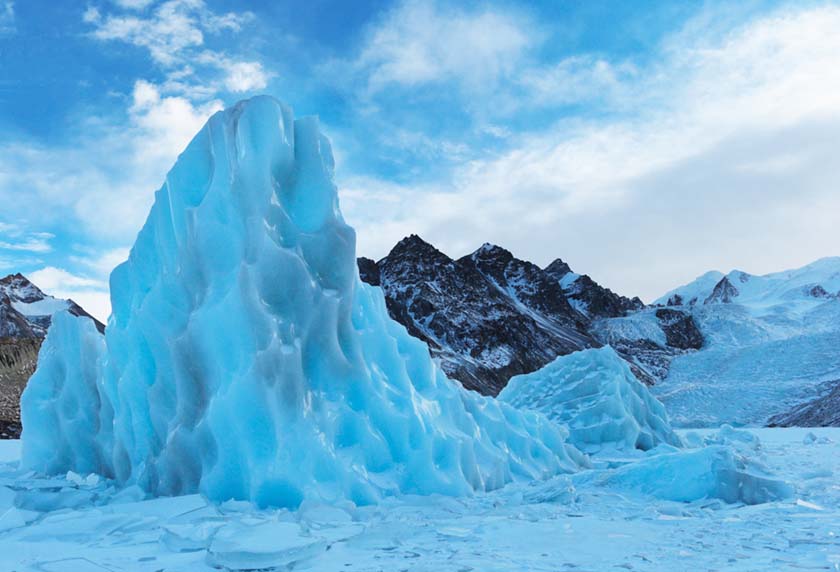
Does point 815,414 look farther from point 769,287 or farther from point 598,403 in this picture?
point 769,287

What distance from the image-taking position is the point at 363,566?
4395mm

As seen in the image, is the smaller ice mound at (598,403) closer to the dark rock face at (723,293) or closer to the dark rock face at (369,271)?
the dark rock face at (369,271)

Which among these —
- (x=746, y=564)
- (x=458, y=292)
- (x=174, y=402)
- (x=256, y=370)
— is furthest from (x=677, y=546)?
(x=458, y=292)

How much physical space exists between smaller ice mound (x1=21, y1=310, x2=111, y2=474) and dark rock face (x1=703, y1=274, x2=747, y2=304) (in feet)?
385

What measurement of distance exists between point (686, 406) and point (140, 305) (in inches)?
1623

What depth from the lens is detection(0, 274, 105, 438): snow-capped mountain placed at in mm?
35344

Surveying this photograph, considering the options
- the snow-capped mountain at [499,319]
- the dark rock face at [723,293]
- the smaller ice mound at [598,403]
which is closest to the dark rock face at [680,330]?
the snow-capped mountain at [499,319]

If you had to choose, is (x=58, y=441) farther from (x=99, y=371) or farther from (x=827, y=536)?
(x=827, y=536)

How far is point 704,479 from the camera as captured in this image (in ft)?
25.3

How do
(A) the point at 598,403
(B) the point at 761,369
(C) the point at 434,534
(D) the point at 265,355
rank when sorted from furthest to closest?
(B) the point at 761,369
(A) the point at 598,403
(D) the point at 265,355
(C) the point at 434,534

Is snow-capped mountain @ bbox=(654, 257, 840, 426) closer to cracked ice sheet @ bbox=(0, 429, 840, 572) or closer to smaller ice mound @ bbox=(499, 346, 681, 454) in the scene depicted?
smaller ice mound @ bbox=(499, 346, 681, 454)

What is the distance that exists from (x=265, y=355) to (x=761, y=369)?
166 feet

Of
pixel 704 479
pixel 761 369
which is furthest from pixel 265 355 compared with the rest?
pixel 761 369

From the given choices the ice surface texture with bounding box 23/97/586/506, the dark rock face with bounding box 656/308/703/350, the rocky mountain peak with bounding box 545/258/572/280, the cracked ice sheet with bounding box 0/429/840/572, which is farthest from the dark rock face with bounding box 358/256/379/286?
the cracked ice sheet with bounding box 0/429/840/572
